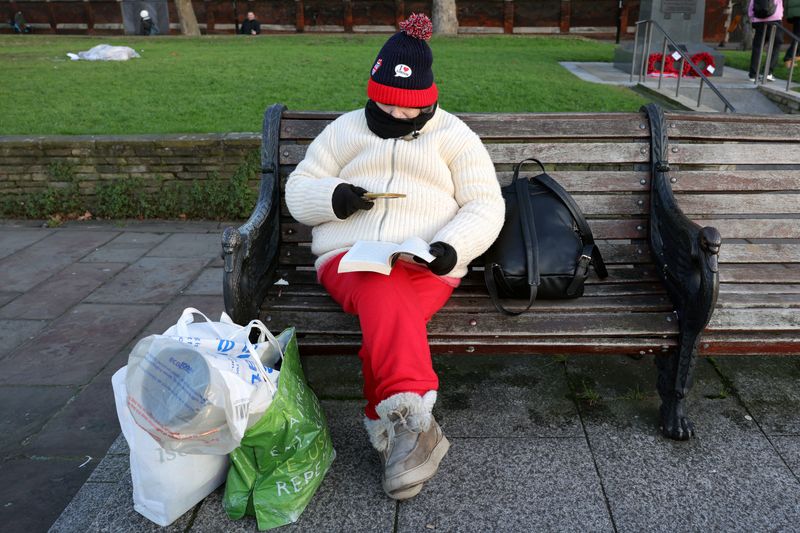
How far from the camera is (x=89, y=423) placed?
10.3 feet

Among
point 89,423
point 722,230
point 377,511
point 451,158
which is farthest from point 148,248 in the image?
point 722,230

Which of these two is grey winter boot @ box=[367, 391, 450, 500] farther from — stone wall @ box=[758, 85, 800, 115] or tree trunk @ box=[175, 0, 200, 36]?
tree trunk @ box=[175, 0, 200, 36]

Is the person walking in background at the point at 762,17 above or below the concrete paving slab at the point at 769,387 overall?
above

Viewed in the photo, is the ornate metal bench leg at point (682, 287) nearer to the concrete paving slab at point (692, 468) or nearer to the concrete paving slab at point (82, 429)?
the concrete paving slab at point (692, 468)

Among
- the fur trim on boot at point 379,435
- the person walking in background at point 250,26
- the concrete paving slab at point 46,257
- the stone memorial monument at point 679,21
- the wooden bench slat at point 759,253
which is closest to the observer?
the fur trim on boot at point 379,435

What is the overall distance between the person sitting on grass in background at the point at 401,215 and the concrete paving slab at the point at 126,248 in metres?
2.74

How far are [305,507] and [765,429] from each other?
6.11ft

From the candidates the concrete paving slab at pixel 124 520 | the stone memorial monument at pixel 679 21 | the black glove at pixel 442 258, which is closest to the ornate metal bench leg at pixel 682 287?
the black glove at pixel 442 258

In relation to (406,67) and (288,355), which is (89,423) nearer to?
(288,355)

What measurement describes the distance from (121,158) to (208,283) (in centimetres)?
193

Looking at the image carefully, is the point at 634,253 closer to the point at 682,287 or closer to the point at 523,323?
the point at 682,287

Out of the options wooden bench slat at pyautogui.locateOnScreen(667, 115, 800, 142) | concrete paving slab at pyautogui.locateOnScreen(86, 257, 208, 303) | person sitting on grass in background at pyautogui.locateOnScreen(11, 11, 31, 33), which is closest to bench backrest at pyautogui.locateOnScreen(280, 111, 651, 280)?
wooden bench slat at pyautogui.locateOnScreen(667, 115, 800, 142)

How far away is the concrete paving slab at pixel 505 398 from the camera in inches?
115

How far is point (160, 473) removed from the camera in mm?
2312
